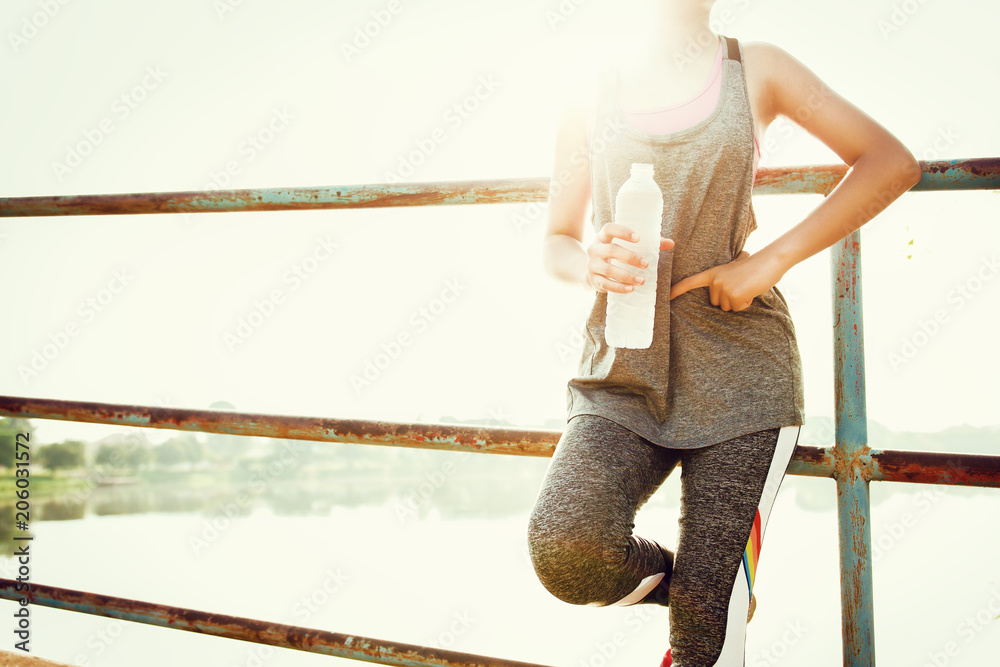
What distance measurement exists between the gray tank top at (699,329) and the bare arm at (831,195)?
0.15 feet

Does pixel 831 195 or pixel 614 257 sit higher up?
pixel 831 195

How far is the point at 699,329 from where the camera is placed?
102cm

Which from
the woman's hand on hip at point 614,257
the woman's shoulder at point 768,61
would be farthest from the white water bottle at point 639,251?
the woman's shoulder at point 768,61

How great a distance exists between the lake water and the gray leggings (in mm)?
713

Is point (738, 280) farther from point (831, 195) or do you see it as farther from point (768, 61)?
point (768, 61)

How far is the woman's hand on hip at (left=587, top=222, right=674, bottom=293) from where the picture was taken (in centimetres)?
94

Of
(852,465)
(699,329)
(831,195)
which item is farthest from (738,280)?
(852,465)

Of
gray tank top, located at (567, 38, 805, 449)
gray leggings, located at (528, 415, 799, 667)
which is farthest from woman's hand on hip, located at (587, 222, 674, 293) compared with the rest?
gray leggings, located at (528, 415, 799, 667)

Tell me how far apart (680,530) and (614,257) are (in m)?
0.42

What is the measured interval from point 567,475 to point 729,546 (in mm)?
249

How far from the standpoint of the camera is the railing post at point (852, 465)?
0.97 metres

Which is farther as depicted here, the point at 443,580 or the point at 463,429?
the point at 443,580

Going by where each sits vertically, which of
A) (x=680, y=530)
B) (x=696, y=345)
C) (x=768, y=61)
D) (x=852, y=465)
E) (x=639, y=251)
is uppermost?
(x=768, y=61)

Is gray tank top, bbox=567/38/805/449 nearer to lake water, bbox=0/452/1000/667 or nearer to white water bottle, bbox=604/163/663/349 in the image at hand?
white water bottle, bbox=604/163/663/349
